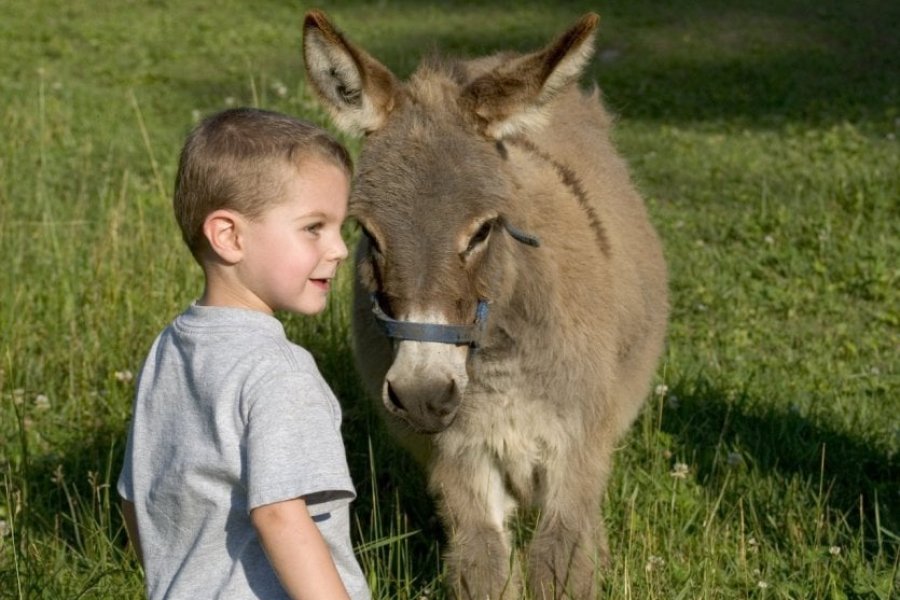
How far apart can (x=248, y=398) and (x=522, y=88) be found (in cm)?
154

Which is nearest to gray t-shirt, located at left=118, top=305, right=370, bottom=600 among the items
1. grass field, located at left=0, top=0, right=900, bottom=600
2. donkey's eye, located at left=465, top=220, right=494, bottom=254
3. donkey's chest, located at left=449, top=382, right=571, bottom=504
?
grass field, located at left=0, top=0, right=900, bottom=600

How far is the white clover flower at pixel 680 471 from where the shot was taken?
4434mm

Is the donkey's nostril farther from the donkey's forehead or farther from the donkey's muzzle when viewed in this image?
the donkey's forehead

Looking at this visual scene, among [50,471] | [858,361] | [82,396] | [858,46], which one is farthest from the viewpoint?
[858,46]

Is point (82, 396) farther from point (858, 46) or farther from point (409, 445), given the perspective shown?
point (858, 46)

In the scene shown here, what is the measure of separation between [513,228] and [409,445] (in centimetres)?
80

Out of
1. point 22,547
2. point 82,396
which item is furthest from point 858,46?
point 22,547

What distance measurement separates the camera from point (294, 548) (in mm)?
2318

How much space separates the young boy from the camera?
2338 millimetres

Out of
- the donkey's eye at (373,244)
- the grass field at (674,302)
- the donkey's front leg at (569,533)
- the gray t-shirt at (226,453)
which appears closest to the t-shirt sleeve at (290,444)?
the gray t-shirt at (226,453)

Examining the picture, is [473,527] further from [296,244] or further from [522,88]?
[296,244]

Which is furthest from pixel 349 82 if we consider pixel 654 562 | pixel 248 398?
pixel 654 562

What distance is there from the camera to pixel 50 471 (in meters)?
4.58

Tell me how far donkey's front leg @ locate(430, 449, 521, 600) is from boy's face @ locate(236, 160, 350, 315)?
4.40 feet
